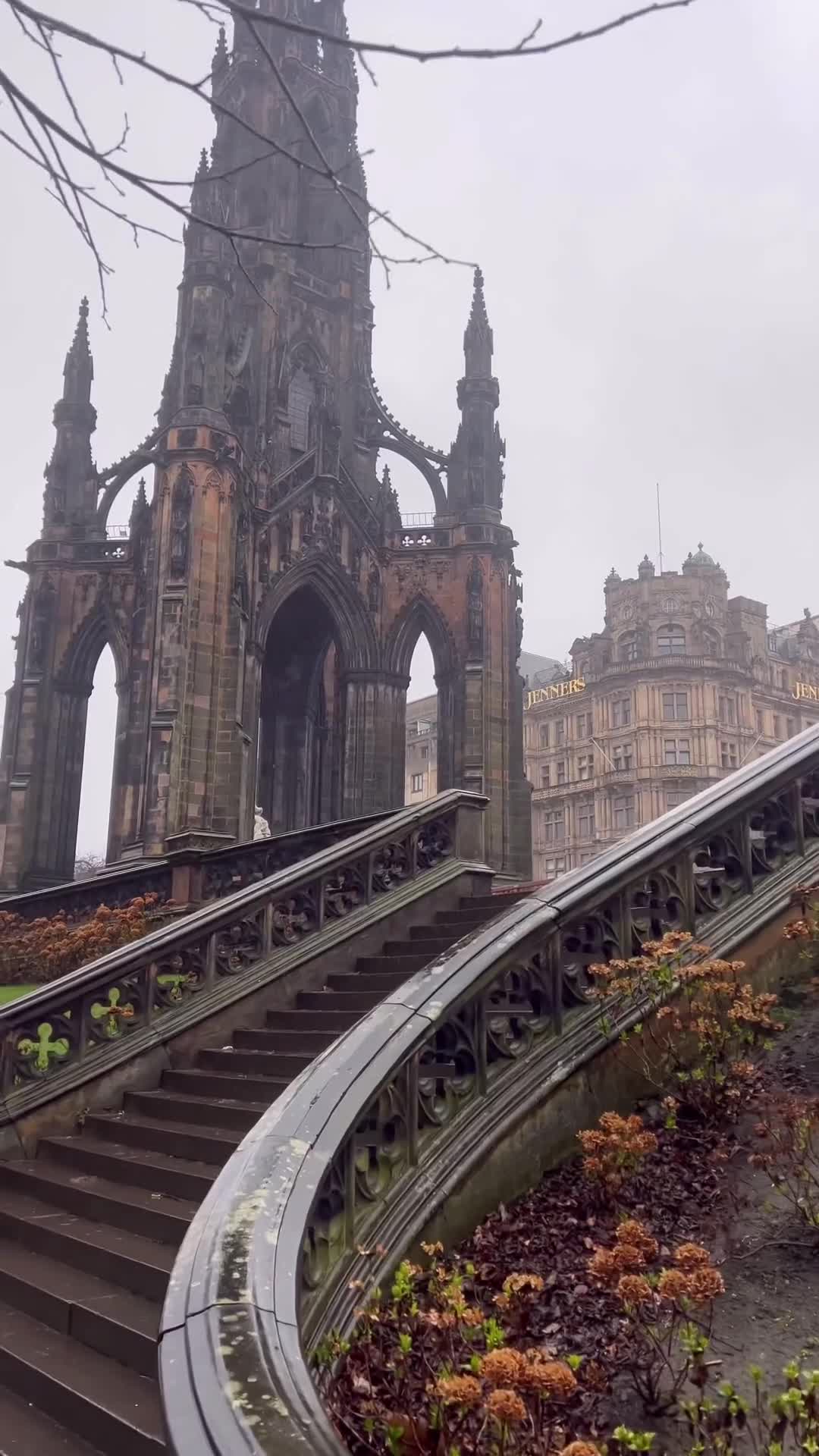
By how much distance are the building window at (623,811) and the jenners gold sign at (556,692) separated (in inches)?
279

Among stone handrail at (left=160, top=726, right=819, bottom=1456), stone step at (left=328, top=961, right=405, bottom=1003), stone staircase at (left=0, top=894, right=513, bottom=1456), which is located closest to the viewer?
stone handrail at (left=160, top=726, right=819, bottom=1456)

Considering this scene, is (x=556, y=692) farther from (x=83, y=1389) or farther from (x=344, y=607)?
(x=83, y=1389)

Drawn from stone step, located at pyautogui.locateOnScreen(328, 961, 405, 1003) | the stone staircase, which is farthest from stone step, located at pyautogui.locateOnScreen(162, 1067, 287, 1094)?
stone step, located at pyautogui.locateOnScreen(328, 961, 405, 1003)

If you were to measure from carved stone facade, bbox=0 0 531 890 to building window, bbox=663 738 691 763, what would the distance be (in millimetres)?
31699

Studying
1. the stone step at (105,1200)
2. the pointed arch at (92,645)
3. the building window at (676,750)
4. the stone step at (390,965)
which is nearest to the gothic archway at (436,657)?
the pointed arch at (92,645)

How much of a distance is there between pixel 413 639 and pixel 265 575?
15.0 feet

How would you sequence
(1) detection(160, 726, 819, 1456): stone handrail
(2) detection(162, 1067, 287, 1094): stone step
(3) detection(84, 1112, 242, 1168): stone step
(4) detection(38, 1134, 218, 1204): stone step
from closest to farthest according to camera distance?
1. (1) detection(160, 726, 819, 1456): stone handrail
2. (4) detection(38, 1134, 218, 1204): stone step
3. (3) detection(84, 1112, 242, 1168): stone step
4. (2) detection(162, 1067, 287, 1094): stone step

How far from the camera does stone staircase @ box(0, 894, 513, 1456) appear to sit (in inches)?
172

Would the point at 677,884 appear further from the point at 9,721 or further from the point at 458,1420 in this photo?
the point at 9,721

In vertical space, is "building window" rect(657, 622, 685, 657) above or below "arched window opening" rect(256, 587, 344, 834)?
above

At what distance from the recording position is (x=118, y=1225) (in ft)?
19.7

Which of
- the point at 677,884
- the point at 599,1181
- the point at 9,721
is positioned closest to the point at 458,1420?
the point at 599,1181

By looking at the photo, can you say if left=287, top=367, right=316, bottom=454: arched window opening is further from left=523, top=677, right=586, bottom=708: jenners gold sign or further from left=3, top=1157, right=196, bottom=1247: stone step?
left=523, top=677, right=586, bottom=708: jenners gold sign

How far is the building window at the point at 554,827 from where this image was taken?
64.3 meters
